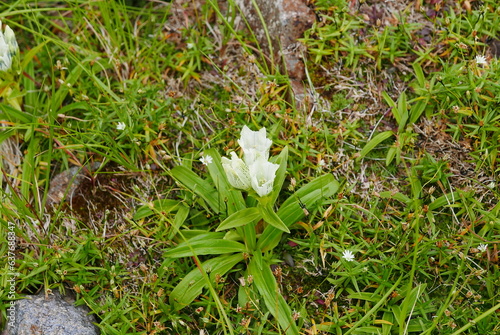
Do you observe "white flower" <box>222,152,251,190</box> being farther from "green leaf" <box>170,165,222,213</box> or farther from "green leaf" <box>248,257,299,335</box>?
"green leaf" <box>248,257,299,335</box>

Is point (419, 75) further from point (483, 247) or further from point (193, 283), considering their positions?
point (193, 283)

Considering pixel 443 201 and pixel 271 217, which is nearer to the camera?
pixel 271 217

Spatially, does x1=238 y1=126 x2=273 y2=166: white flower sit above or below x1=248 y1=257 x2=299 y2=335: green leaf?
above

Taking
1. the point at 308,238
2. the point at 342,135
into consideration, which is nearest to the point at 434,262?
the point at 308,238

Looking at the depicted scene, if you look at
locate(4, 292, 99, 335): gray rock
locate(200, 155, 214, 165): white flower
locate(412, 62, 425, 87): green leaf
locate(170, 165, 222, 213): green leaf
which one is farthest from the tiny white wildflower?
locate(412, 62, 425, 87): green leaf

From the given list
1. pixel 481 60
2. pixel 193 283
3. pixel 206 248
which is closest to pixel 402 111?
pixel 481 60

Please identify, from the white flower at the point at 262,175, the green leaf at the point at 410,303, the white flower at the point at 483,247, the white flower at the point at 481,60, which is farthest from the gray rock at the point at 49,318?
the white flower at the point at 481,60

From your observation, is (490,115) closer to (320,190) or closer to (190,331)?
(320,190)
